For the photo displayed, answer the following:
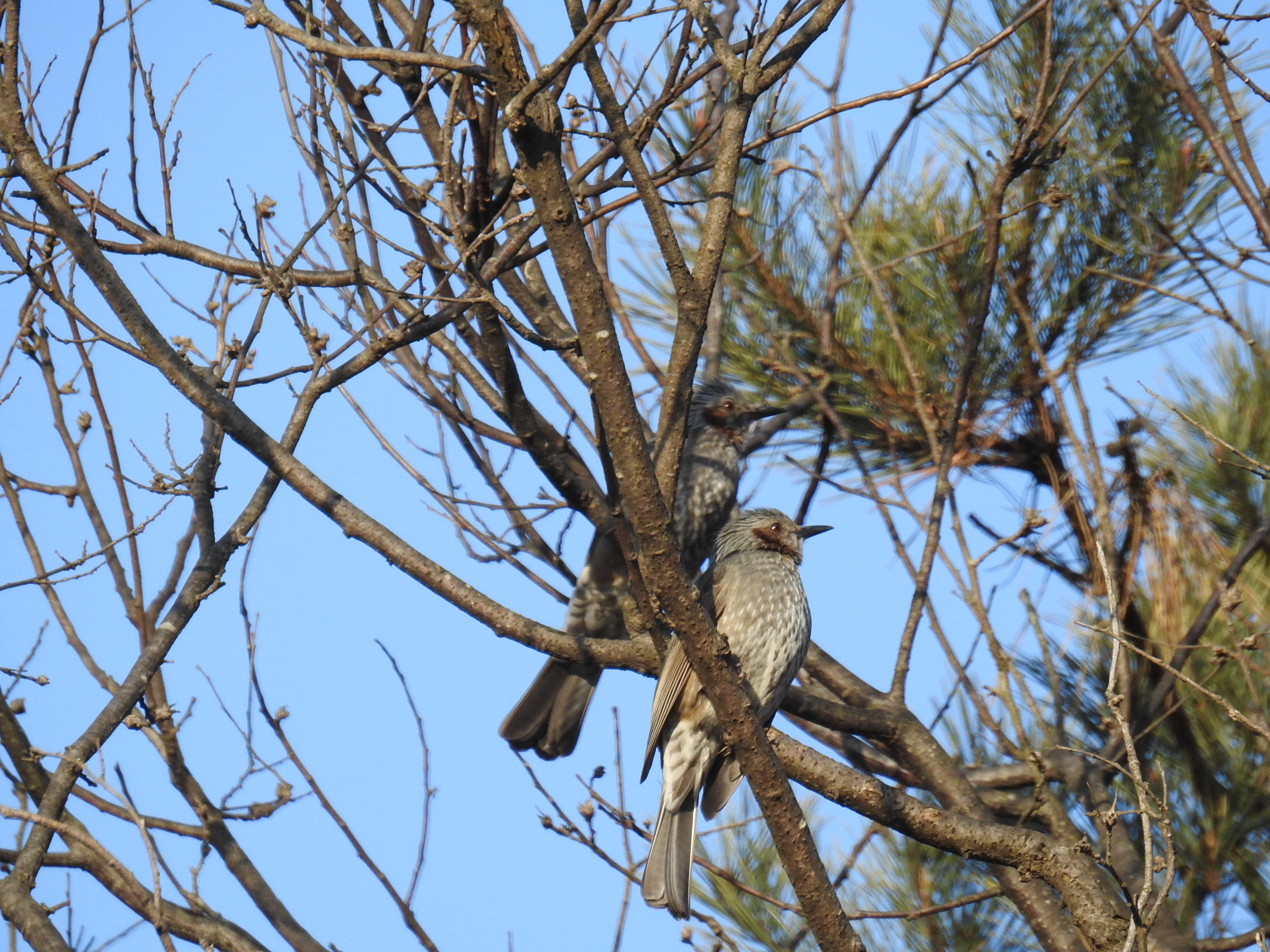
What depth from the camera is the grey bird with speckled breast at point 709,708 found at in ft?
12.1

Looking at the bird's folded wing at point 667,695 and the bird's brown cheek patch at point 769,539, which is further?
the bird's brown cheek patch at point 769,539

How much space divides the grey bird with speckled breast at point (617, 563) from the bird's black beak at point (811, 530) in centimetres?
44

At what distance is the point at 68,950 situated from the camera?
2.59m

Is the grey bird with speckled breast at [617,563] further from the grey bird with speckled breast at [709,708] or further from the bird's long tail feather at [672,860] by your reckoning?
the bird's long tail feather at [672,860]

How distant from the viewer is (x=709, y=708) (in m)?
3.79

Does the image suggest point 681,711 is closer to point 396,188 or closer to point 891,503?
point 891,503

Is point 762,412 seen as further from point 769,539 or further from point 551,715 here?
point 551,715

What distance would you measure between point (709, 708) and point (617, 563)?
94 centimetres

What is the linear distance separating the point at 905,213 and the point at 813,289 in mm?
439

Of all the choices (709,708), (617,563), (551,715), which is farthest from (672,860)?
(617,563)

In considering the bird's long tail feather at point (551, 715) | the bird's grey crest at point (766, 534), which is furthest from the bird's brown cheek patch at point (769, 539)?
the bird's long tail feather at point (551, 715)

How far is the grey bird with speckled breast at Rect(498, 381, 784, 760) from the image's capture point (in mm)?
4520

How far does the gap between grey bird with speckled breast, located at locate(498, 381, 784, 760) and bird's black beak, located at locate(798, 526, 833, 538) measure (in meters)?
0.44

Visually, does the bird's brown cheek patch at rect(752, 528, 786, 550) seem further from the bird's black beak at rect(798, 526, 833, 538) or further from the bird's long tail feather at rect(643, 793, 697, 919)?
the bird's long tail feather at rect(643, 793, 697, 919)
